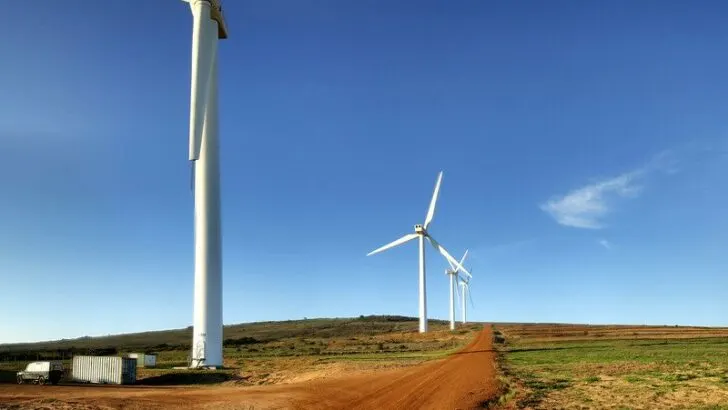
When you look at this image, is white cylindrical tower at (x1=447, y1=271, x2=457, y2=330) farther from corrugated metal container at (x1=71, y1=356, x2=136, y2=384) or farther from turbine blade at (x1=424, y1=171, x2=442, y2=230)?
corrugated metal container at (x1=71, y1=356, x2=136, y2=384)

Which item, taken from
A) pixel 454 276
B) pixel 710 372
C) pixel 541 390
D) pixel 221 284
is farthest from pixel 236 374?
pixel 454 276

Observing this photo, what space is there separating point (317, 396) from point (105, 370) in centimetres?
2883

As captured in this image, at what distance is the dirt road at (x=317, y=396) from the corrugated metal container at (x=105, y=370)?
27.5 ft

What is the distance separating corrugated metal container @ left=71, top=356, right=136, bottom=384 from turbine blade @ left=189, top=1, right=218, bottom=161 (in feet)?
67.0

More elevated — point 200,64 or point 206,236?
point 200,64

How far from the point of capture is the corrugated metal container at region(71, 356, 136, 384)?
181ft

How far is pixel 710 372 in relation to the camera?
44.4 meters

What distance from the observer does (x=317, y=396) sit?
36875 millimetres

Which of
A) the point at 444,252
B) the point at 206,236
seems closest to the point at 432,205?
the point at 444,252

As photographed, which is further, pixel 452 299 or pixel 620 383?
pixel 452 299

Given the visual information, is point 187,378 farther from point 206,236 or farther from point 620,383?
point 620,383

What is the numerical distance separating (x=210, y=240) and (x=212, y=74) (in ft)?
64.6

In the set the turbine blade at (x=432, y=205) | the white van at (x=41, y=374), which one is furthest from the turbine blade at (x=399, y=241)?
the white van at (x=41, y=374)

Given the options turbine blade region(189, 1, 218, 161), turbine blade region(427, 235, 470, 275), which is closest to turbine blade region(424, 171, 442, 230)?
turbine blade region(427, 235, 470, 275)
